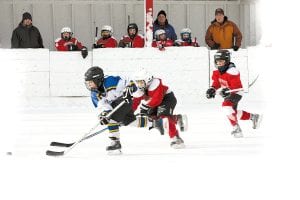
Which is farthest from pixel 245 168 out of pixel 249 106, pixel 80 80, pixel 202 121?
pixel 80 80

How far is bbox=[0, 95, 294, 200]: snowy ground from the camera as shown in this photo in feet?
14.2

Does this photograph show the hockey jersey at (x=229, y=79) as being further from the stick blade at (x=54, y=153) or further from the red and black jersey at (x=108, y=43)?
the red and black jersey at (x=108, y=43)

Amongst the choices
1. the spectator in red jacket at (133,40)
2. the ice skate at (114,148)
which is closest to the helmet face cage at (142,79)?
the ice skate at (114,148)

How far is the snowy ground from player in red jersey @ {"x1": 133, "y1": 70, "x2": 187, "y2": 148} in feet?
0.64

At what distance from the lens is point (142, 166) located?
219 inches

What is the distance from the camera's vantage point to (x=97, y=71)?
6.41m

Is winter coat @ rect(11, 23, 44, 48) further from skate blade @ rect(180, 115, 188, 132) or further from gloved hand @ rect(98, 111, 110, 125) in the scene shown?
gloved hand @ rect(98, 111, 110, 125)

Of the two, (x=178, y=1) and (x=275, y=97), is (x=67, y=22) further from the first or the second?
(x=275, y=97)

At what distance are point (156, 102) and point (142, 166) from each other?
1543 millimetres

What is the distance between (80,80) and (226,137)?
5.13 m

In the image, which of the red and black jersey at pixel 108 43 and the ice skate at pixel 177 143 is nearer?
the ice skate at pixel 177 143

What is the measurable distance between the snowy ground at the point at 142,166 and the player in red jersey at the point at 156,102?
0.64 feet

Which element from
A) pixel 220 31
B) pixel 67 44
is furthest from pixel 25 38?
pixel 220 31

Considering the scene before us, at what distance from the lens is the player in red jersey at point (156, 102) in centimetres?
677
